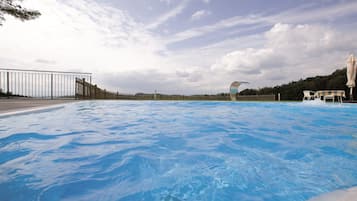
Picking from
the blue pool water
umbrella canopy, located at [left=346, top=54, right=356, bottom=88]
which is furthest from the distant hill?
the blue pool water

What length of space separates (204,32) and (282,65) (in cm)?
935

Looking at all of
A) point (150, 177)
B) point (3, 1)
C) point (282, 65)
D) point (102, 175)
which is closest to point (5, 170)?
point (102, 175)

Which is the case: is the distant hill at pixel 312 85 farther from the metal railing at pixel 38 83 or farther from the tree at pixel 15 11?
the tree at pixel 15 11

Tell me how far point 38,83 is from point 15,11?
846 centimetres

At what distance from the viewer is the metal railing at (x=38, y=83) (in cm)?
1115

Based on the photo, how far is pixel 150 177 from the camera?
1.71 metres

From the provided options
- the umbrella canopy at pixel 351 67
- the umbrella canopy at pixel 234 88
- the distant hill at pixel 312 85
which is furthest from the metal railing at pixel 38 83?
the distant hill at pixel 312 85

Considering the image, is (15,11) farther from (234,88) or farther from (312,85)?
(312,85)

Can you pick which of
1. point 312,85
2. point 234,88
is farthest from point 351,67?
point 234,88

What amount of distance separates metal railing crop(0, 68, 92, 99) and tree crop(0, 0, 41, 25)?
24.3ft

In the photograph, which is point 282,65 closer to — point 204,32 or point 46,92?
point 204,32

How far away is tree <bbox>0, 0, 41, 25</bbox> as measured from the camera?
5.24 m

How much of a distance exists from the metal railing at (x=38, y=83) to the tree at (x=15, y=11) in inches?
291

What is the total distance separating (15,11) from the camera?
17.7ft
